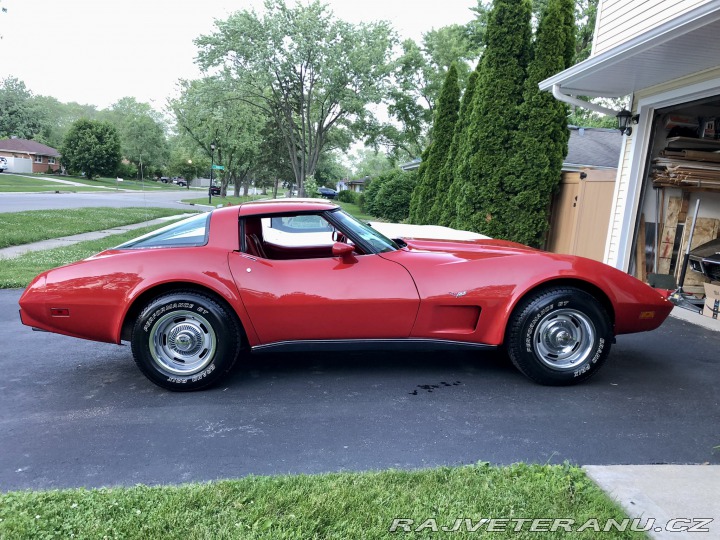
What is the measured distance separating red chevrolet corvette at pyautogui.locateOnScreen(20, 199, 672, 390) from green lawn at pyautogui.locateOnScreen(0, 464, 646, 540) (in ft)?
4.14

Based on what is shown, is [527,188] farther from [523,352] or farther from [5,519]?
[5,519]

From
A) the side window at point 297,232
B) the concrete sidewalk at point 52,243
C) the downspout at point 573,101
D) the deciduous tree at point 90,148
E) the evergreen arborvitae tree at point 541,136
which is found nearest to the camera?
the side window at point 297,232

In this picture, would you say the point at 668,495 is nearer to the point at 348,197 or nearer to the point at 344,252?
the point at 344,252

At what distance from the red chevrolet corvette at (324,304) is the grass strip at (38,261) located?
4.31m

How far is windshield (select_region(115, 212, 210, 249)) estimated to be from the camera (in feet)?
12.1

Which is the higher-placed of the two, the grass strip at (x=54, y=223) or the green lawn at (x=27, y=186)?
the green lawn at (x=27, y=186)

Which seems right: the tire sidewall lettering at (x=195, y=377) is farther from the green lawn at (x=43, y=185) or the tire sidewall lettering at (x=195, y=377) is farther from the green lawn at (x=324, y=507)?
the green lawn at (x=43, y=185)

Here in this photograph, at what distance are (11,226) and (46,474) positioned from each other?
12.4 meters

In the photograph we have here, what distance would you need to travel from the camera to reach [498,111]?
9.66m

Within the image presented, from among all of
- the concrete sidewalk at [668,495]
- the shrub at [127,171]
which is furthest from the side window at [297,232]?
the shrub at [127,171]

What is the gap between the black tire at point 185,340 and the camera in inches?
137

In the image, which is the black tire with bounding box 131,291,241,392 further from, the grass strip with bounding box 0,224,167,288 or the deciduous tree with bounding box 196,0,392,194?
the deciduous tree with bounding box 196,0,392,194

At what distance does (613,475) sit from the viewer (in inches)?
97.8

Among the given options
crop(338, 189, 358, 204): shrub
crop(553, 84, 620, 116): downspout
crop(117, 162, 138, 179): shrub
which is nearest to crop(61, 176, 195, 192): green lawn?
crop(117, 162, 138, 179): shrub
